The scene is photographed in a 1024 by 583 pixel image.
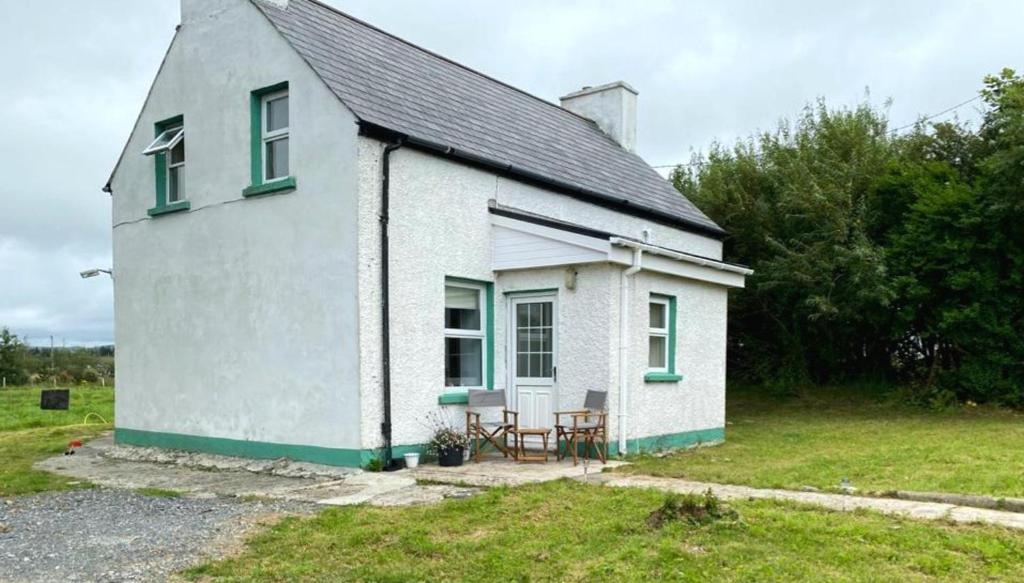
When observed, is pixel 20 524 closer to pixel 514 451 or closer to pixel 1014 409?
pixel 514 451

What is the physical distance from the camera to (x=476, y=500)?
7.80 m

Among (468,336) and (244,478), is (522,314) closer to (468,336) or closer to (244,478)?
(468,336)

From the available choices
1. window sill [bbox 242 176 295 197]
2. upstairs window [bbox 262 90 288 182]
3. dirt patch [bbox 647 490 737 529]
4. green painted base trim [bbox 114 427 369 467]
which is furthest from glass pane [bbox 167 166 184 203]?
dirt patch [bbox 647 490 737 529]

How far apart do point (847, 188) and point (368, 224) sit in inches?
508

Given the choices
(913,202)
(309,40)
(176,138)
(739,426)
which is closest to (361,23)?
(309,40)

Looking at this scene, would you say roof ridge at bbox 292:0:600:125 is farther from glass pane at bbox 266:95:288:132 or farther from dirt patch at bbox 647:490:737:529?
dirt patch at bbox 647:490:737:529

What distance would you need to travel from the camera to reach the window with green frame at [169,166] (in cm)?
1288

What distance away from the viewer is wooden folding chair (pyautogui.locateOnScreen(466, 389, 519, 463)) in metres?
11.0

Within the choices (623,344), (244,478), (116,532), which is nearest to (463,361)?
(623,344)

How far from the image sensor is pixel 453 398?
36.9 feet

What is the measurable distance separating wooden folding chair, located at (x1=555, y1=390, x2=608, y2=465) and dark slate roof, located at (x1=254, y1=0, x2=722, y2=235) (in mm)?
3797

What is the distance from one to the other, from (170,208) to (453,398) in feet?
18.1

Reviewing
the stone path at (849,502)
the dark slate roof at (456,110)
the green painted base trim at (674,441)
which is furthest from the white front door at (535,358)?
the stone path at (849,502)

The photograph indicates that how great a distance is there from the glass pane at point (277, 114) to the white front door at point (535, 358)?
4203 millimetres
